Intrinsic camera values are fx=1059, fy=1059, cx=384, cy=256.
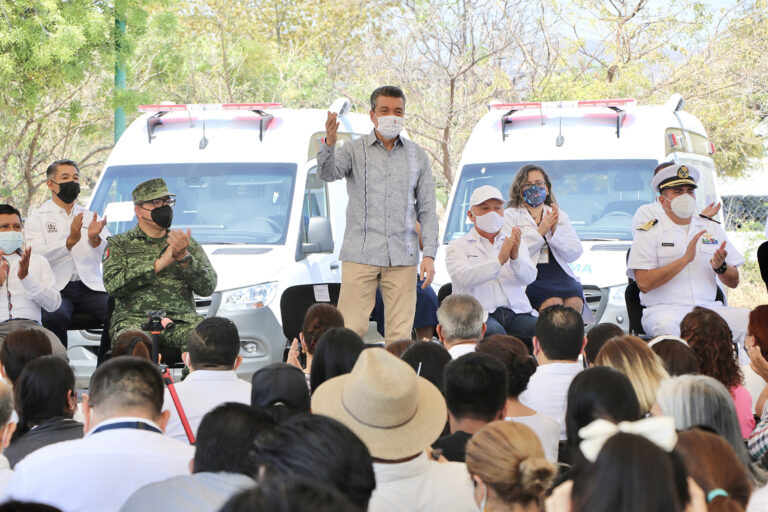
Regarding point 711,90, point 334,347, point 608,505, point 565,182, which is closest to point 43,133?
point 711,90

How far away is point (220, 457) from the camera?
127 inches

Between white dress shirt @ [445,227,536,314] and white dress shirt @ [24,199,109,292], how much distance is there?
284cm

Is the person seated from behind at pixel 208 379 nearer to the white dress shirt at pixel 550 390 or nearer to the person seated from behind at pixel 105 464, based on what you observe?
the person seated from behind at pixel 105 464

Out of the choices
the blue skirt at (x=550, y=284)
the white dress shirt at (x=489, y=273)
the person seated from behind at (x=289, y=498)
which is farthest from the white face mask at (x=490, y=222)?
the person seated from behind at (x=289, y=498)

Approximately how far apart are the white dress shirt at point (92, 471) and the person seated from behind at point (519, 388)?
159 cm

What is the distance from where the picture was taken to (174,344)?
7.24 meters

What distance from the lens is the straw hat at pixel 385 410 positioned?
3451 millimetres

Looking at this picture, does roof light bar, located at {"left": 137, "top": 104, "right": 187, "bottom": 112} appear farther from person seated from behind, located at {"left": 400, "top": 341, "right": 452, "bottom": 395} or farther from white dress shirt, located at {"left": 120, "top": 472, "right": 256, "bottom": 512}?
white dress shirt, located at {"left": 120, "top": 472, "right": 256, "bottom": 512}

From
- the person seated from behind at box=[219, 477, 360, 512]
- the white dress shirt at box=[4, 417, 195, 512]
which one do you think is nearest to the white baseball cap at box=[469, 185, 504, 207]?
the white dress shirt at box=[4, 417, 195, 512]

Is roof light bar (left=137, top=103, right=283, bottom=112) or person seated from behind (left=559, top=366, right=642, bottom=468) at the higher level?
roof light bar (left=137, top=103, right=283, bottom=112)

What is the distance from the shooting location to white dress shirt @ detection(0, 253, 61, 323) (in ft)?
25.5

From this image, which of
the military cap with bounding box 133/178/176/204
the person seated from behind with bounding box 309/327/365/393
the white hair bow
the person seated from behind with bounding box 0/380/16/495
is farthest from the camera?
the military cap with bounding box 133/178/176/204

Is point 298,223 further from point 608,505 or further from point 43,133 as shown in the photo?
point 43,133

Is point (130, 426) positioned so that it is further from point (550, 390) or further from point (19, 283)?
point (19, 283)
